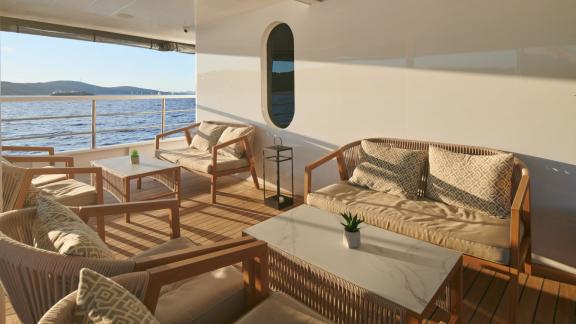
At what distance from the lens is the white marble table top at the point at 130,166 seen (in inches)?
121

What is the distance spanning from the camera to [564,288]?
2.05 m

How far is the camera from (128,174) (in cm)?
299

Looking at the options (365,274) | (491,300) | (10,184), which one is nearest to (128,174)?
(10,184)

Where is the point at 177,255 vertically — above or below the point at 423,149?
below

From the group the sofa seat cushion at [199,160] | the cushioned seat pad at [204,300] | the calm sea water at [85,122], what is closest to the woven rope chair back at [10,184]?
the cushioned seat pad at [204,300]

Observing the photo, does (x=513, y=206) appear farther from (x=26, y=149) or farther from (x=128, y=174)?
(x=26, y=149)

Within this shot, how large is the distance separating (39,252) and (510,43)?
2875mm

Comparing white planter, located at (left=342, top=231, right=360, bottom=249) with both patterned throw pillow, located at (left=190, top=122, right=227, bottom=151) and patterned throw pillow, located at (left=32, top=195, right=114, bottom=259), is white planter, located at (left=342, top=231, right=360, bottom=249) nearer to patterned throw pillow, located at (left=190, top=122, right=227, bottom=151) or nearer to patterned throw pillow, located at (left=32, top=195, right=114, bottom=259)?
patterned throw pillow, located at (left=32, top=195, right=114, bottom=259)

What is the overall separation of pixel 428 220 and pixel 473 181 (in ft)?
1.48

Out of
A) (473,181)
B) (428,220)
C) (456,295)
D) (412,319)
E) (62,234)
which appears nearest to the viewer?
(62,234)

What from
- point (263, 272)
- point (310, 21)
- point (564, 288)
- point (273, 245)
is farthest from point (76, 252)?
point (310, 21)

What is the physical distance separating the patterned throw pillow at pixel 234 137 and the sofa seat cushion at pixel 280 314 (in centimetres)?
284

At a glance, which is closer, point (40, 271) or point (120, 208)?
point (40, 271)

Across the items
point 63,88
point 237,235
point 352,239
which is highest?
point 63,88
